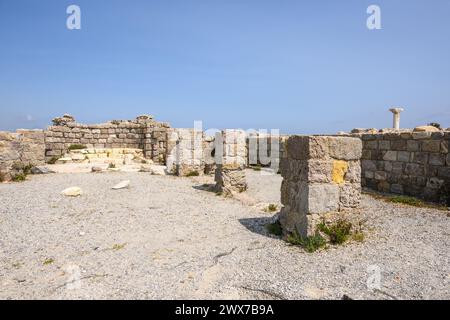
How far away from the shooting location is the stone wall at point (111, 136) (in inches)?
649

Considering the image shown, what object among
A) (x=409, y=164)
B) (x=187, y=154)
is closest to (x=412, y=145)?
(x=409, y=164)

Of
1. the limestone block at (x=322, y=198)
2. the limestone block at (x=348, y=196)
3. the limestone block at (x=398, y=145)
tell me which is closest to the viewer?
the limestone block at (x=322, y=198)

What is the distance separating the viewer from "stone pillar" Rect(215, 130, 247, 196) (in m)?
9.37

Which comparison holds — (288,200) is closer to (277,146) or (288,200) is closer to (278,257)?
(278,257)

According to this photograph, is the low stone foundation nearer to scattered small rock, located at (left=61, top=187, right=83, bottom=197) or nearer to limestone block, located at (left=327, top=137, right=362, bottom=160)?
scattered small rock, located at (left=61, top=187, right=83, bottom=197)

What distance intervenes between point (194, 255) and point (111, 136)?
603 inches

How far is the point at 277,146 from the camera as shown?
15.7 metres

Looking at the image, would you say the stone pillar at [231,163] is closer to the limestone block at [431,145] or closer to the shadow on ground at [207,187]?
the shadow on ground at [207,187]

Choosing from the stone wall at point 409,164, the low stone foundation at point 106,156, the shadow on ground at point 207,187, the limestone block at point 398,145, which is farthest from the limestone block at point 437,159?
the low stone foundation at point 106,156

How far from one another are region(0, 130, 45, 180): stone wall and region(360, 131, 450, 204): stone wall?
446 inches

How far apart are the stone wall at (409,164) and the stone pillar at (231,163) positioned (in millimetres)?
3727

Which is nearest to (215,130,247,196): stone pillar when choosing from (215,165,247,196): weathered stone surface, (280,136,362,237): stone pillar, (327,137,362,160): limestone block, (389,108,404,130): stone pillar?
(215,165,247,196): weathered stone surface
